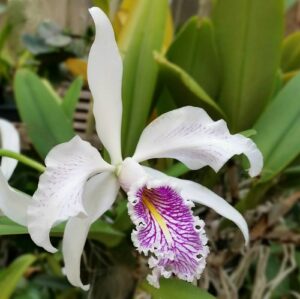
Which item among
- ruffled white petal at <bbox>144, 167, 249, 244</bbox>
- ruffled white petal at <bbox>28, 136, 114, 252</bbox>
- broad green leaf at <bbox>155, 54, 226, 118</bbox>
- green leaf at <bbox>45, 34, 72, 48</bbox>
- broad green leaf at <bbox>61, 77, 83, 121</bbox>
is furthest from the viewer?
green leaf at <bbox>45, 34, 72, 48</bbox>

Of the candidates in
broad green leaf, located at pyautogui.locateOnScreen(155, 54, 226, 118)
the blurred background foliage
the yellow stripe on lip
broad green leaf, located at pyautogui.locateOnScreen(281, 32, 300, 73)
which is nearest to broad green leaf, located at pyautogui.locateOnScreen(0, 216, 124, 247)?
the blurred background foliage

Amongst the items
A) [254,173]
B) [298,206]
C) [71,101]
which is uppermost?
[254,173]

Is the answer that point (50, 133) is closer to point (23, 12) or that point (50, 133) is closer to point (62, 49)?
point (23, 12)

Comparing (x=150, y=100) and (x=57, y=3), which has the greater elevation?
(x=150, y=100)

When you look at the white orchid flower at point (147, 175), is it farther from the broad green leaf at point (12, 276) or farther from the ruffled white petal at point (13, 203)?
the broad green leaf at point (12, 276)

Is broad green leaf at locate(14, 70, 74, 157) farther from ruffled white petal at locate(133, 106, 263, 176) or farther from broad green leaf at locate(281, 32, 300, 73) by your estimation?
broad green leaf at locate(281, 32, 300, 73)

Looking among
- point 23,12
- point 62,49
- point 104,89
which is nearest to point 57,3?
point 62,49

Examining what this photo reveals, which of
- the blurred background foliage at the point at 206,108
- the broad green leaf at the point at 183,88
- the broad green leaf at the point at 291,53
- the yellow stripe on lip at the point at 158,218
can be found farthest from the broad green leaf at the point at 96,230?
the broad green leaf at the point at 291,53
